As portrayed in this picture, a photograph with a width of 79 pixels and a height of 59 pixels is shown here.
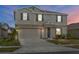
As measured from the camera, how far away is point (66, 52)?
35.2ft

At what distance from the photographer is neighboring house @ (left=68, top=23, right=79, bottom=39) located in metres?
10.8

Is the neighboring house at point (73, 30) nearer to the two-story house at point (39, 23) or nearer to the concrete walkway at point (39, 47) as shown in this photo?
the two-story house at point (39, 23)

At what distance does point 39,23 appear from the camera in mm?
10797

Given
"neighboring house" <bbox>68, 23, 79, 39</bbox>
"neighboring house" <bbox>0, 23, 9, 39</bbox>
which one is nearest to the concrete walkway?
"neighboring house" <bbox>68, 23, 79, 39</bbox>

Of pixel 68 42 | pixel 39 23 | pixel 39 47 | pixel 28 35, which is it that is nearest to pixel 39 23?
pixel 39 23

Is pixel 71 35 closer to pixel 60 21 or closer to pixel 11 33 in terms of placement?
pixel 60 21

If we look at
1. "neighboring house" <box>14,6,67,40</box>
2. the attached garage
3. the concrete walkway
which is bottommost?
the concrete walkway

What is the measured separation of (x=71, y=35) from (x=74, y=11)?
461 millimetres

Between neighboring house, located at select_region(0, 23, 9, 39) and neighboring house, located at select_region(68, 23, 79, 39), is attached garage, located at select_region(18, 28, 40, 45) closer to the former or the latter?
neighboring house, located at select_region(0, 23, 9, 39)

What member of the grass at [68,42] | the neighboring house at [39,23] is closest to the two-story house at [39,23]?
the neighboring house at [39,23]

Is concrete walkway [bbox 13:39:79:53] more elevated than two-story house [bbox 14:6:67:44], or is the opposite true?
two-story house [bbox 14:6:67:44]

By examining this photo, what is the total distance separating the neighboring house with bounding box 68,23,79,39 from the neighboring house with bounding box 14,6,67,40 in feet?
0.31

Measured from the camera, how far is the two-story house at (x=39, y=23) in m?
10.8
